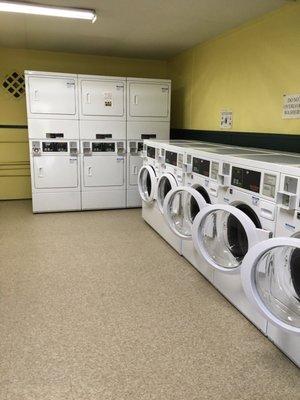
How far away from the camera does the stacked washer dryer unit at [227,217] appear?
2.24 metres

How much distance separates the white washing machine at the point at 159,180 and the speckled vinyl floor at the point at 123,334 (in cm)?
44

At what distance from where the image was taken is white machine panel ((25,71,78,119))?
4789mm

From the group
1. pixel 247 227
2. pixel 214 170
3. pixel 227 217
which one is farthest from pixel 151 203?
pixel 247 227

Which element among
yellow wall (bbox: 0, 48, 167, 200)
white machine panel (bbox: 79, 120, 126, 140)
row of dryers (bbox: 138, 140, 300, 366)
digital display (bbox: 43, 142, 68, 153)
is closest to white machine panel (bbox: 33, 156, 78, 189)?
digital display (bbox: 43, 142, 68, 153)

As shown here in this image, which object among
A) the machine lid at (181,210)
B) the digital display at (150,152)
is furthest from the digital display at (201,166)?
the digital display at (150,152)

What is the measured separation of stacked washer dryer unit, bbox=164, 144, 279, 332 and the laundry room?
1cm

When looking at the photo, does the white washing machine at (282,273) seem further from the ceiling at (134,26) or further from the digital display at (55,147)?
the digital display at (55,147)

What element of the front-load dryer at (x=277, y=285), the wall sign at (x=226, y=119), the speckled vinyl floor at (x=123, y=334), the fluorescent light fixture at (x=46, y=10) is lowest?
the speckled vinyl floor at (x=123, y=334)

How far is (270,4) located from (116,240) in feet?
9.51

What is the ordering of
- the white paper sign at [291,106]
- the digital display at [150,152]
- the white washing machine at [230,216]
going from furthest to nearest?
1. the digital display at [150,152]
2. the white paper sign at [291,106]
3. the white washing machine at [230,216]

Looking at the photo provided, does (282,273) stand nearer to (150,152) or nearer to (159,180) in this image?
(159,180)

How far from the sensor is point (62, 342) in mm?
2215

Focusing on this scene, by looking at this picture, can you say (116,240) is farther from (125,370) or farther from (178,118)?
(178,118)

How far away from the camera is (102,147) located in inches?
208
